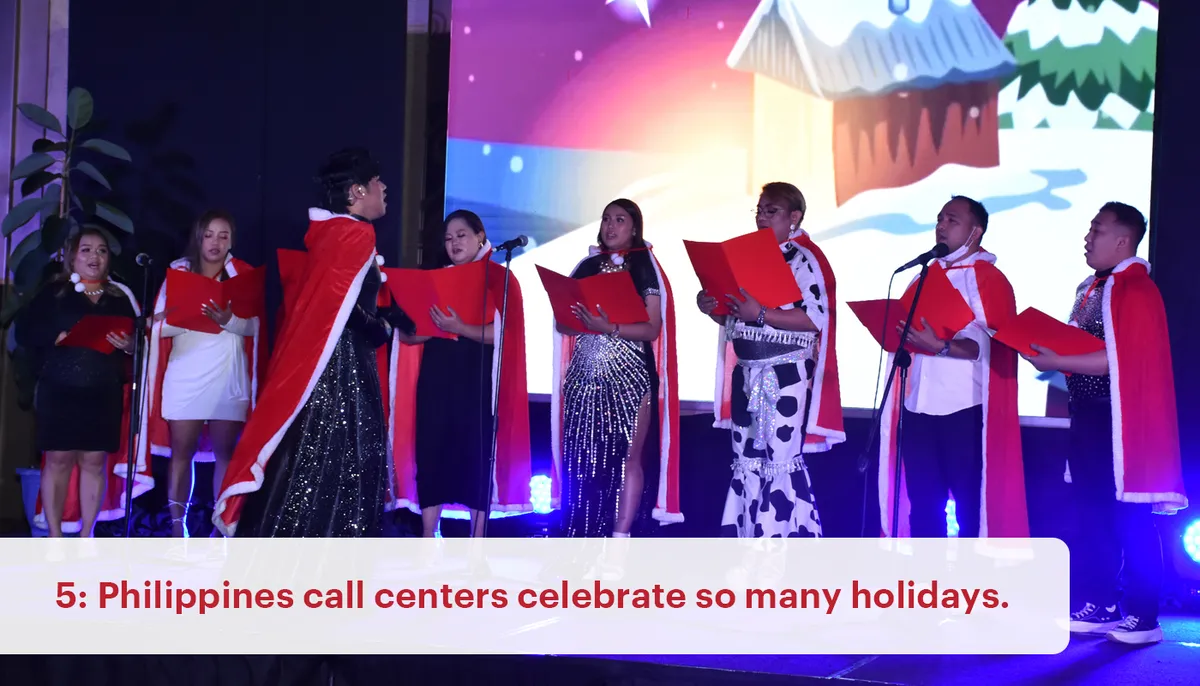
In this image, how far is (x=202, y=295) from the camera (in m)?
4.11

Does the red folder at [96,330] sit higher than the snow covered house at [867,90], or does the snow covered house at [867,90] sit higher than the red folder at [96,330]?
the snow covered house at [867,90]

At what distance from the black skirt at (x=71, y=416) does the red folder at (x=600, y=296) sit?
1951 mm

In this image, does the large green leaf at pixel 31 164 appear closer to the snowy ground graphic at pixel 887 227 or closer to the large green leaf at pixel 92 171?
the large green leaf at pixel 92 171

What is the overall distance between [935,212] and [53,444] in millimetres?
3616

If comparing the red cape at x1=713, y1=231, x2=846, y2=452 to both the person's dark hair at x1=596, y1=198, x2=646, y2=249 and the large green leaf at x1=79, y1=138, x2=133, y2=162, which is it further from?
the large green leaf at x1=79, y1=138, x2=133, y2=162

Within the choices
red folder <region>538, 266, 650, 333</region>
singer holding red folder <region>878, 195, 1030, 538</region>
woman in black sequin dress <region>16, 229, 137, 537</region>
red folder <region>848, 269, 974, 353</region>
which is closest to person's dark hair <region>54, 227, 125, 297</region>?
woman in black sequin dress <region>16, 229, 137, 537</region>

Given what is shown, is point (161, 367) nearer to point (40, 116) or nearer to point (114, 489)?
point (114, 489)

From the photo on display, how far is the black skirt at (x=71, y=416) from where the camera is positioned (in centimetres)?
455

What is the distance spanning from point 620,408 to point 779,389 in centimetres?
55

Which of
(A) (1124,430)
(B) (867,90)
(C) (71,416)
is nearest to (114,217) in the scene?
(C) (71,416)

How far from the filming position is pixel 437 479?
14.5 feet

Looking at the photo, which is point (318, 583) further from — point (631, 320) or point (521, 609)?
point (631, 320)

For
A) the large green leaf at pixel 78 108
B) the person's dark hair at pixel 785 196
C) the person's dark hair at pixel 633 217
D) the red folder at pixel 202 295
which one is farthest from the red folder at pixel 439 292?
the large green leaf at pixel 78 108

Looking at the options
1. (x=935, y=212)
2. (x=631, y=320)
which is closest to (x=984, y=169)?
(x=935, y=212)
